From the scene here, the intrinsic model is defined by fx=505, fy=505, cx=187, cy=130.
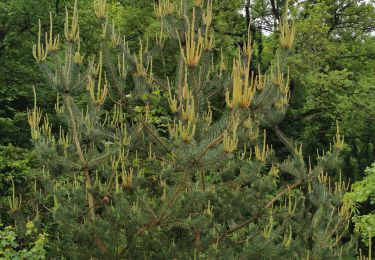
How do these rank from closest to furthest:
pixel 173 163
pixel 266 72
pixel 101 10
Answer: pixel 173 163
pixel 101 10
pixel 266 72

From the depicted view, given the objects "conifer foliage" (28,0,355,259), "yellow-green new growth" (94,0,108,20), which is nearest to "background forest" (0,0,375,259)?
"conifer foliage" (28,0,355,259)

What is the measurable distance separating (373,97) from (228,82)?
1017 cm

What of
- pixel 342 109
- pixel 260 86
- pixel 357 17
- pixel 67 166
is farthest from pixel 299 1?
pixel 67 166

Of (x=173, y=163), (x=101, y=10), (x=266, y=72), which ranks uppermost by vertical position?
(x=101, y=10)

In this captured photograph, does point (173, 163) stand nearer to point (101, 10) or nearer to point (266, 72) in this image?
point (101, 10)

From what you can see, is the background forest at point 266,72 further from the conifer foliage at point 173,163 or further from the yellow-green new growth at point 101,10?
the yellow-green new growth at point 101,10

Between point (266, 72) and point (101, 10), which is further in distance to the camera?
point (266, 72)

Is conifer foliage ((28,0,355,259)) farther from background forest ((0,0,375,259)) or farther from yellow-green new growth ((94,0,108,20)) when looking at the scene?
background forest ((0,0,375,259))

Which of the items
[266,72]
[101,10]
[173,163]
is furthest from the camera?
[266,72]

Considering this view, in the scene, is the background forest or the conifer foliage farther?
the background forest

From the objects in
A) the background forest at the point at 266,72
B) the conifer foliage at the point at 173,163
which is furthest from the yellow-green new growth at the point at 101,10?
the background forest at the point at 266,72

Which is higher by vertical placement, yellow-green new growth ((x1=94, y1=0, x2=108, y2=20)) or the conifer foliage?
yellow-green new growth ((x1=94, y1=0, x2=108, y2=20))

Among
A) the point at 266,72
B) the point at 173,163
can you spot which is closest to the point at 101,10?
the point at 173,163

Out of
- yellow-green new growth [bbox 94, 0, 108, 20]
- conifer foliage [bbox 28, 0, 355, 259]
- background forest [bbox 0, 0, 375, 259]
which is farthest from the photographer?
background forest [bbox 0, 0, 375, 259]
